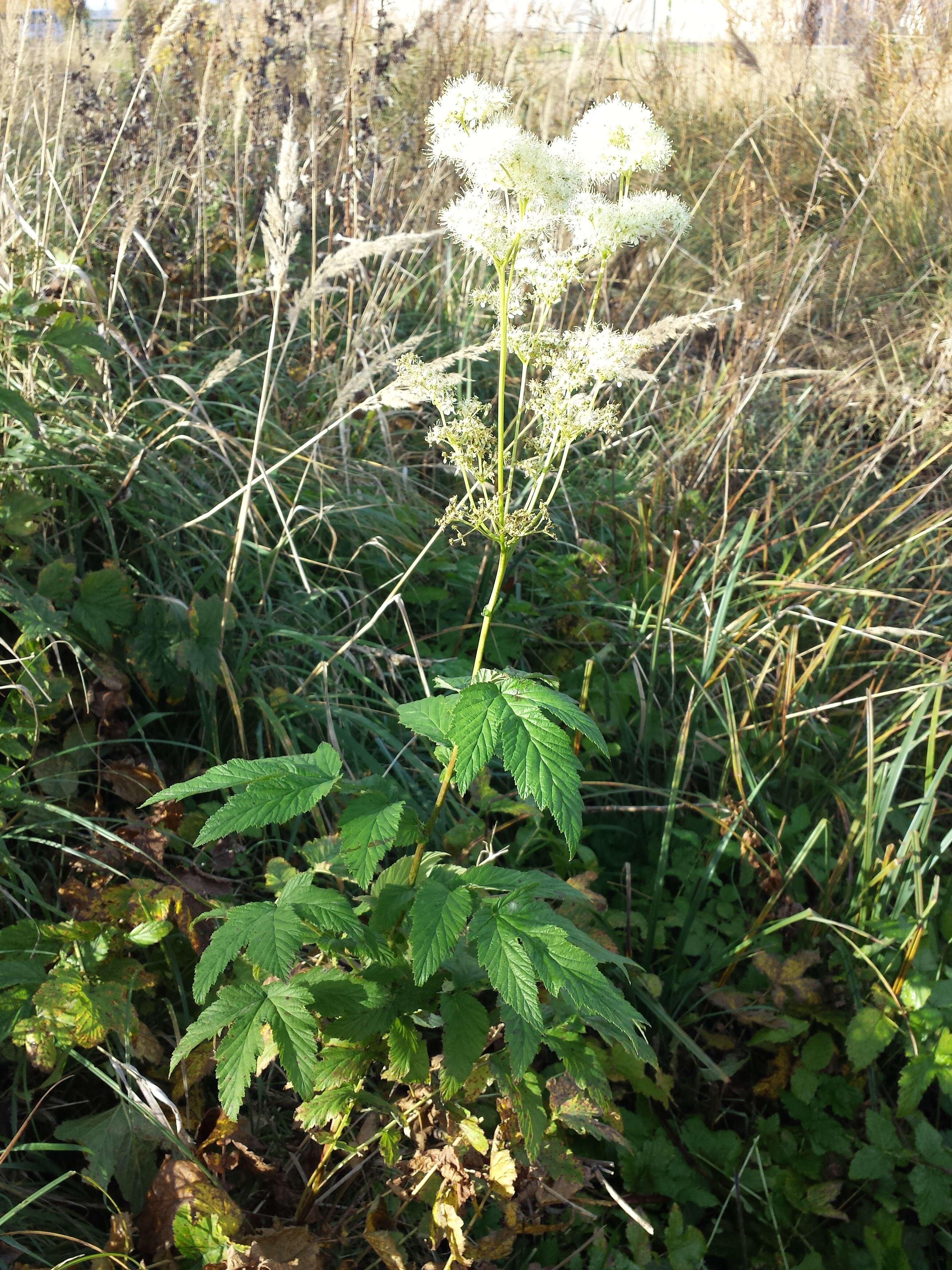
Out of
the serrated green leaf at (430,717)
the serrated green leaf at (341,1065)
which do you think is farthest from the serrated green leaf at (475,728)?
the serrated green leaf at (341,1065)

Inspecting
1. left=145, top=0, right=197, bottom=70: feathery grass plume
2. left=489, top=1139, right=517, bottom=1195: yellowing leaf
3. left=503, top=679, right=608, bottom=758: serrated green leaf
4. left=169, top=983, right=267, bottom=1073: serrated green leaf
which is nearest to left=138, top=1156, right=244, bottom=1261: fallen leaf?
left=169, top=983, right=267, bottom=1073: serrated green leaf

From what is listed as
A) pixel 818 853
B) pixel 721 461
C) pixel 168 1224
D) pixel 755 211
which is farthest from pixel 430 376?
pixel 755 211

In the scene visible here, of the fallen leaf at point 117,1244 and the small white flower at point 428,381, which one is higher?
the small white flower at point 428,381

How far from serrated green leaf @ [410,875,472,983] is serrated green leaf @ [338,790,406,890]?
0.07 m

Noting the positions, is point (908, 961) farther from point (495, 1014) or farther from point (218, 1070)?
point (218, 1070)

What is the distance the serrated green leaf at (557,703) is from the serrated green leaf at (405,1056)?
0.50 metres

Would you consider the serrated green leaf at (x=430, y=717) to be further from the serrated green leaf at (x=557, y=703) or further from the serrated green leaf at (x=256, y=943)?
A: the serrated green leaf at (x=256, y=943)

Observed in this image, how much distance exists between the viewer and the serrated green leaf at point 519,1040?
1.25 meters

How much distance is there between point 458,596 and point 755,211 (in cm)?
315

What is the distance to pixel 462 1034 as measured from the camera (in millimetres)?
1318

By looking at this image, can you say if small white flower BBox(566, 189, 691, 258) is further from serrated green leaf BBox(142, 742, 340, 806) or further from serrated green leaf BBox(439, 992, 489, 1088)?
serrated green leaf BBox(439, 992, 489, 1088)

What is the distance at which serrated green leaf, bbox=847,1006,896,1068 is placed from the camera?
1.93 meters

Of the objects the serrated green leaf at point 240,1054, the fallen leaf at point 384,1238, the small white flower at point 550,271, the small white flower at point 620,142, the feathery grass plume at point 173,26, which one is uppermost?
the feathery grass plume at point 173,26

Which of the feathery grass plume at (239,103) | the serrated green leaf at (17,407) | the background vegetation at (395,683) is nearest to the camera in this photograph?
the background vegetation at (395,683)
